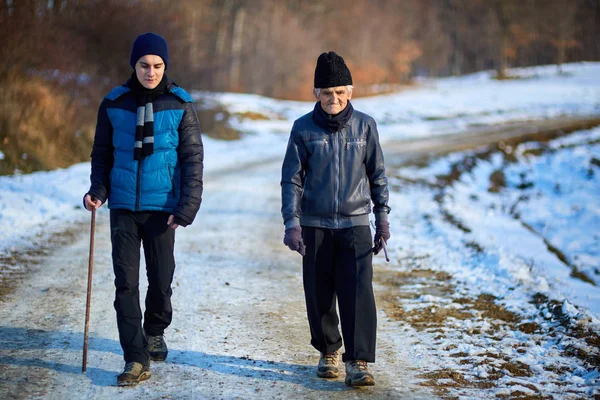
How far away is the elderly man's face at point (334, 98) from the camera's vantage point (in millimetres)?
4484

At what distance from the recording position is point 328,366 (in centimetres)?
464

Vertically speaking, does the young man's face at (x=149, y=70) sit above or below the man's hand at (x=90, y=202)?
above

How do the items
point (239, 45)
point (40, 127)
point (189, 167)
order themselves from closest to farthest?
point (189, 167) < point (40, 127) < point (239, 45)

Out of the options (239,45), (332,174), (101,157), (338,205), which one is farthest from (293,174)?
(239,45)

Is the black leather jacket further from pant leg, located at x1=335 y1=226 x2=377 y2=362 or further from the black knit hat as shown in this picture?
the black knit hat

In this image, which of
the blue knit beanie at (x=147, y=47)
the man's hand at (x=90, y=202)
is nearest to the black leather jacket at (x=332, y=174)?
the blue knit beanie at (x=147, y=47)

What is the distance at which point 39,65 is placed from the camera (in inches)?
608

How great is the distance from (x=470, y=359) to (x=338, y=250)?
4.51 feet

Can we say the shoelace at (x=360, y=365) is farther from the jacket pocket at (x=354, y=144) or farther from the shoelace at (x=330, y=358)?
the jacket pocket at (x=354, y=144)

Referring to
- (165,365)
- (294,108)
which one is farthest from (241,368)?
(294,108)

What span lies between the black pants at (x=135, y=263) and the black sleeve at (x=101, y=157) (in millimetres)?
170

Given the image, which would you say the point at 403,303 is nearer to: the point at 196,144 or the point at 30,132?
the point at 196,144

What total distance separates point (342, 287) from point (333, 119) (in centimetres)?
112

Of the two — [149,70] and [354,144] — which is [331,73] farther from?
[149,70]
